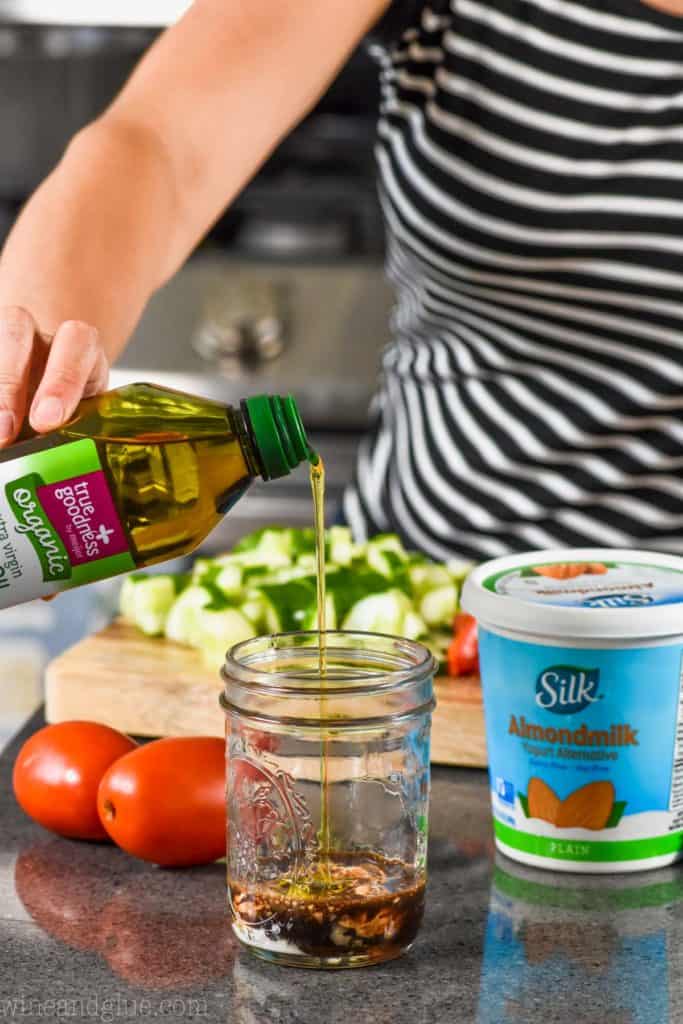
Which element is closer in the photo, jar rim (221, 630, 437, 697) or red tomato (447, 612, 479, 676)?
jar rim (221, 630, 437, 697)

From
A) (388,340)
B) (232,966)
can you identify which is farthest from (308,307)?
(232,966)

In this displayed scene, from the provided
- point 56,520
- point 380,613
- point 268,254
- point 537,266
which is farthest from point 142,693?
point 268,254

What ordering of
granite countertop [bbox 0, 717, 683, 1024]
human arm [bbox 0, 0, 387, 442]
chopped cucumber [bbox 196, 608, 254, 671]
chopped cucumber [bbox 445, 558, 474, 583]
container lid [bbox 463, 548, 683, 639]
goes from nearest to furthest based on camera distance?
granite countertop [bbox 0, 717, 683, 1024] < container lid [bbox 463, 548, 683, 639] < human arm [bbox 0, 0, 387, 442] < chopped cucumber [bbox 196, 608, 254, 671] < chopped cucumber [bbox 445, 558, 474, 583]

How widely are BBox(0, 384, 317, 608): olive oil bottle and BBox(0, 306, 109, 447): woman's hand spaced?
0.02 metres

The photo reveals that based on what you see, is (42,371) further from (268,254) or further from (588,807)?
(268,254)

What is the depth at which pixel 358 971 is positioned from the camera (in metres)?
0.84

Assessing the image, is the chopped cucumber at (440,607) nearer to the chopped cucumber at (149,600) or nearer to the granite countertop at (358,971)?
the chopped cucumber at (149,600)

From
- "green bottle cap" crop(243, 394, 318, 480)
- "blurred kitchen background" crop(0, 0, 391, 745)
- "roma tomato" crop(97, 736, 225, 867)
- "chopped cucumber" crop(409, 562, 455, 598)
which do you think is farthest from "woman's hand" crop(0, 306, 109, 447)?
"blurred kitchen background" crop(0, 0, 391, 745)

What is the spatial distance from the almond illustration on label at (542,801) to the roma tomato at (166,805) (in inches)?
8.1

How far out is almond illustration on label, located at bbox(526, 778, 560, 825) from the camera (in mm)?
951

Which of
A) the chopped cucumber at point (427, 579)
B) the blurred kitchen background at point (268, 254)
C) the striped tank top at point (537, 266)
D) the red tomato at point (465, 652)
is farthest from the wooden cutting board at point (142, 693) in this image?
the blurred kitchen background at point (268, 254)

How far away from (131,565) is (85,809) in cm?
22

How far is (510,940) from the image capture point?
2.89 feet

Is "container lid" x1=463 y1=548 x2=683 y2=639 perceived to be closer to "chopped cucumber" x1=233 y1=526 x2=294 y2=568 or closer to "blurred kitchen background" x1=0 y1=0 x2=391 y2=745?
"chopped cucumber" x1=233 y1=526 x2=294 y2=568
